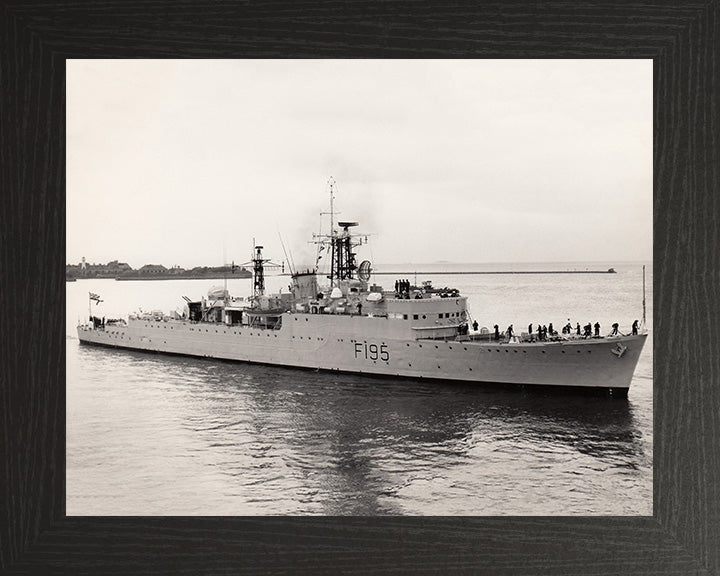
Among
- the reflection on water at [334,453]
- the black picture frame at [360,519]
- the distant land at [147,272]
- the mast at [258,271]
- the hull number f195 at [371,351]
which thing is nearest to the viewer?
the black picture frame at [360,519]

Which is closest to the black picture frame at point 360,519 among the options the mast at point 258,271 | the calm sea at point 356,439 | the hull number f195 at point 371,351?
the calm sea at point 356,439

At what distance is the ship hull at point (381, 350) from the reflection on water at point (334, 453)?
367 millimetres

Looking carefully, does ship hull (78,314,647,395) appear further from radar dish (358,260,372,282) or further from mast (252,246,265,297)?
radar dish (358,260,372,282)

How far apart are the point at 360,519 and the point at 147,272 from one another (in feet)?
5.51

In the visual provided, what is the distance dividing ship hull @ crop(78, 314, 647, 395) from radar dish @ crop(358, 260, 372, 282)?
601mm

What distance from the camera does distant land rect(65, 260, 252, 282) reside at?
128 inches

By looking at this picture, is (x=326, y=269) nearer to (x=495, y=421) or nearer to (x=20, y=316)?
(x=495, y=421)

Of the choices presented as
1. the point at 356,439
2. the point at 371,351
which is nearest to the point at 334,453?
the point at 356,439

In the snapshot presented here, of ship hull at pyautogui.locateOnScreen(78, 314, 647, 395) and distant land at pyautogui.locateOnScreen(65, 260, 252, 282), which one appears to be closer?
distant land at pyautogui.locateOnScreen(65, 260, 252, 282)

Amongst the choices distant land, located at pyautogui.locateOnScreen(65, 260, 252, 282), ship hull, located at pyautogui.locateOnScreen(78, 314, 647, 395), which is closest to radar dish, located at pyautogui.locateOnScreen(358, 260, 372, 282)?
ship hull, located at pyautogui.locateOnScreen(78, 314, 647, 395)

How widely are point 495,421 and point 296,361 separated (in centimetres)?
163

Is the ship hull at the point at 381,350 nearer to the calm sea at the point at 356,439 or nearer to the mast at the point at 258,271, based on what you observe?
the calm sea at the point at 356,439

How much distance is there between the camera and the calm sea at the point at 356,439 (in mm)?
3119

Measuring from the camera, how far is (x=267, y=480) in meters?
3.22
